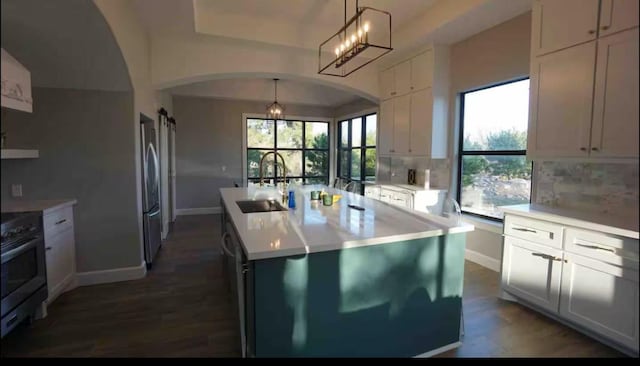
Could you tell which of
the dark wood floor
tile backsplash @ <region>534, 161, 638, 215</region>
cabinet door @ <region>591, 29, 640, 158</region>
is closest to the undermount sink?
the dark wood floor

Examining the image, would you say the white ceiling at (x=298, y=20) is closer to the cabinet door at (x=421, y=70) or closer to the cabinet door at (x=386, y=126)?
the cabinet door at (x=421, y=70)

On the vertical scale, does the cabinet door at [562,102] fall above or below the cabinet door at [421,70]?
below

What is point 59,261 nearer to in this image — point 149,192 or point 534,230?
point 149,192

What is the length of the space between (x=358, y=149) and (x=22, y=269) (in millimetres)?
5786

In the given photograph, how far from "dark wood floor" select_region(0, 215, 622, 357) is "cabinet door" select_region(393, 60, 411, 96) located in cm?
A: 267

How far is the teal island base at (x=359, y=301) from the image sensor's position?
1652mm

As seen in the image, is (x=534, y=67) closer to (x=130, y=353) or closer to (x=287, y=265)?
(x=287, y=265)

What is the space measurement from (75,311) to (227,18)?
3273mm

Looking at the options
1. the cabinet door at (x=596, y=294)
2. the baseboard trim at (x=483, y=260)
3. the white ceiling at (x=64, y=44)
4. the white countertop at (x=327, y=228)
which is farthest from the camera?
the baseboard trim at (x=483, y=260)

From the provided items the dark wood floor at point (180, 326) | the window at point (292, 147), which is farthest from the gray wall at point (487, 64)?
the window at point (292, 147)

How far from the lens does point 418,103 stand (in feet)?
14.3

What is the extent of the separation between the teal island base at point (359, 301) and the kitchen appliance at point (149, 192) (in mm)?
2331

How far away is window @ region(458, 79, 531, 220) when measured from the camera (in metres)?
3.40

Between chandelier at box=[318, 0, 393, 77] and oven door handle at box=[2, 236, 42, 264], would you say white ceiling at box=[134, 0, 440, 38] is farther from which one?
oven door handle at box=[2, 236, 42, 264]
